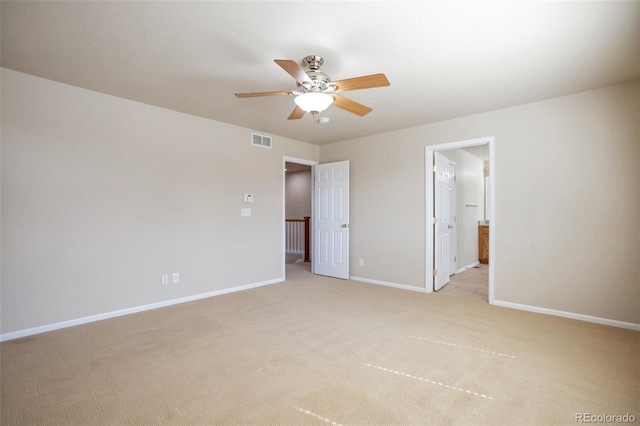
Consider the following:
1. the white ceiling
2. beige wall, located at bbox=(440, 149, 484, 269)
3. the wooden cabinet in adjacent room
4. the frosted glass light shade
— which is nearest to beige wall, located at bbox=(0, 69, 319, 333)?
the white ceiling

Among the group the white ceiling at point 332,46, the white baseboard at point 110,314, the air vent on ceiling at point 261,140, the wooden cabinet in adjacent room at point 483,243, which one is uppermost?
the white ceiling at point 332,46

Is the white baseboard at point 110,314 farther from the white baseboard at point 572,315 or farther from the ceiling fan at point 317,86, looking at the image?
the white baseboard at point 572,315

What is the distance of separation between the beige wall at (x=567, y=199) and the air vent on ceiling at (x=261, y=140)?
243 centimetres

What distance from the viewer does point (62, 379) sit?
216 centimetres

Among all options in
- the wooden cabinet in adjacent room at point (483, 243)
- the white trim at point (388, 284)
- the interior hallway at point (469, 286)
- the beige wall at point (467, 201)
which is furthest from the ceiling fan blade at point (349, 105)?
the wooden cabinet in adjacent room at point (483, 243)

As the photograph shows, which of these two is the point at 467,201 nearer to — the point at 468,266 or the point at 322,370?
the point at 468,266

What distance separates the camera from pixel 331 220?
18.6 feet

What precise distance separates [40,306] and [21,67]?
2.28 meters

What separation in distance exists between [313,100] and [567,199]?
313 cm

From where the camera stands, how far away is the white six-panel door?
18.0ft

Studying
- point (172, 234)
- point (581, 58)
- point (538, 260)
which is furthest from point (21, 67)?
point (538, 260)

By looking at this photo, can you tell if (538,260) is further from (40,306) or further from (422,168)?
(40,306)

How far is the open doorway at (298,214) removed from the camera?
777 cm

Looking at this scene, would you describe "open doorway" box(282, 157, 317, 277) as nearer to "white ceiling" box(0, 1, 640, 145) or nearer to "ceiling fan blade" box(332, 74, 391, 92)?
"white ceiling" box(0, 1, 640, 145)
